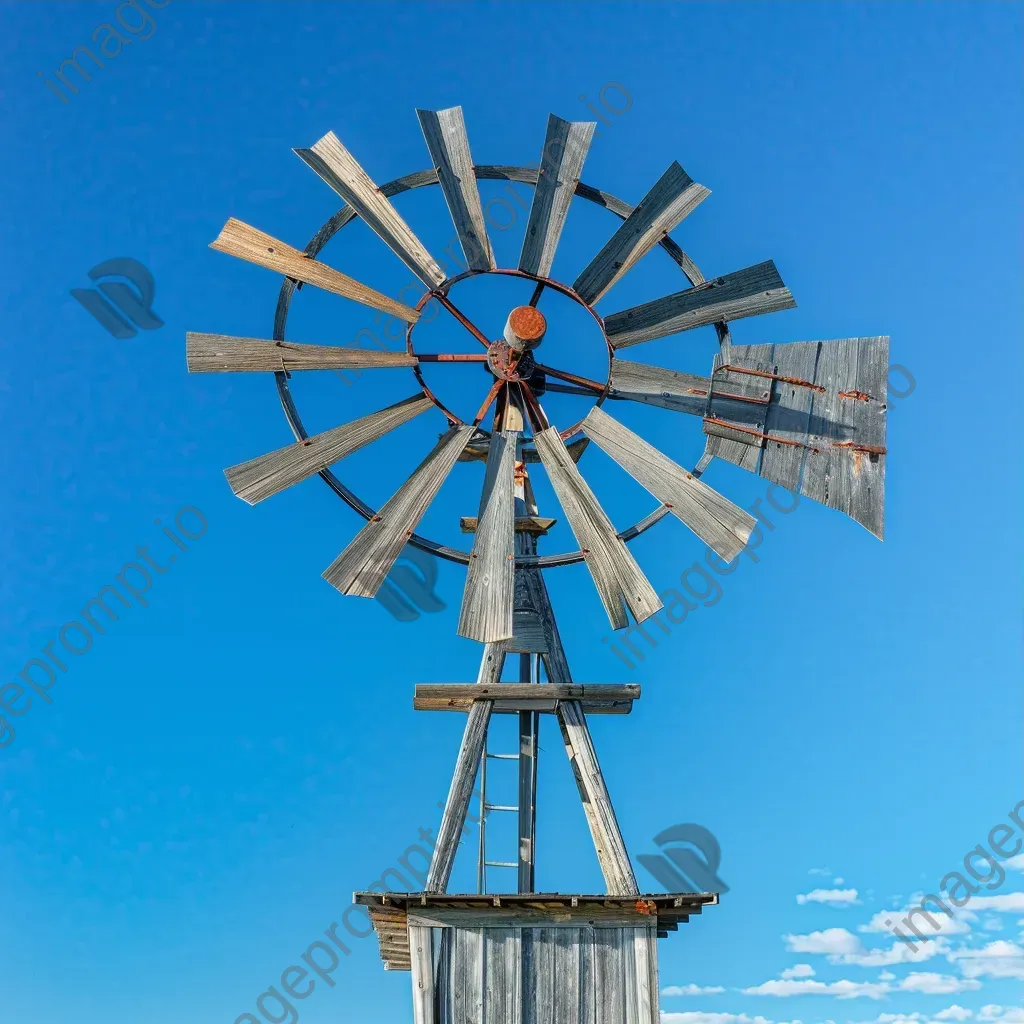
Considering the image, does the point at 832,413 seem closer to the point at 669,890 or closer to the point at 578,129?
the point at 578,129

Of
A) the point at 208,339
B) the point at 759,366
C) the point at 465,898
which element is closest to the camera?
the point at 465,898

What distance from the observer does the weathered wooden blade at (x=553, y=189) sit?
33.8 ft

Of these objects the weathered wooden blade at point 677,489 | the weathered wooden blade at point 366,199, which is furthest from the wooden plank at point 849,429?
the weathered wooden blade at point 366,199

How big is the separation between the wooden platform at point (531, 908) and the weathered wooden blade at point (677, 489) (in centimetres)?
251

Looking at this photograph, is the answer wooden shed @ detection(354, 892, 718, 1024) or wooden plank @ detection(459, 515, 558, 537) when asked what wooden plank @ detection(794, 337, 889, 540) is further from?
wooden shed @ detection(354, 892, 718, 1024)

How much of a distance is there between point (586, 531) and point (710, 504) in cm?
95

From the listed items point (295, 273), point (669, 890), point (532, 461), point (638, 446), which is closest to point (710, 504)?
point (638, 446)

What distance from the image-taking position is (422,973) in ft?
29.1

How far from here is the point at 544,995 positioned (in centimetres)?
891

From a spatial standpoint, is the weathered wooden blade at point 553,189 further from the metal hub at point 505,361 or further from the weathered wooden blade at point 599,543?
the weathered wooden blade at point 599,543

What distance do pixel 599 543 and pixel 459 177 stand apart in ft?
10.5

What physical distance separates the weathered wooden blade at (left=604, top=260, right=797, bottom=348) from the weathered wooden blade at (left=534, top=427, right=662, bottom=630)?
3.67 ft

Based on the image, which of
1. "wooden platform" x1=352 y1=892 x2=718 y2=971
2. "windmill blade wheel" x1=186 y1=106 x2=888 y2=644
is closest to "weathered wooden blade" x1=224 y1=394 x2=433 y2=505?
"windmill blade wheel" x1=186 y1=106 x2=888 y2=644

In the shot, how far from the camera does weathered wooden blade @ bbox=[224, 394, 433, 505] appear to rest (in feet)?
31.0
